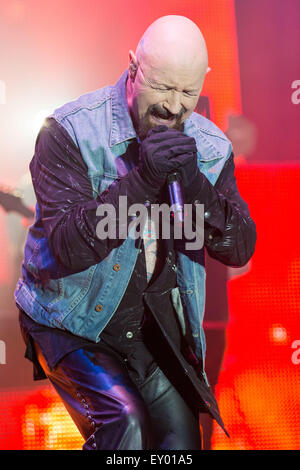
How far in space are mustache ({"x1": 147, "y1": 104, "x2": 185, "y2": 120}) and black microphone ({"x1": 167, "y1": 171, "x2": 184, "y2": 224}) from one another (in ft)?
0.90

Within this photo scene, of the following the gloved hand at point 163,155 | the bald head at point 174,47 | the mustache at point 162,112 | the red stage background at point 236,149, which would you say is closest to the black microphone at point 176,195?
the gloved hand at point 163,155

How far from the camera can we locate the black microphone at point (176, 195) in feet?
5.27

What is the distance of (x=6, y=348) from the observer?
2.90 meters

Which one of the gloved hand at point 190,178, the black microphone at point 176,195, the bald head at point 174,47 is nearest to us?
the black microphone at point 176,195

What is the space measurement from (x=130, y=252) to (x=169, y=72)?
1.91ft

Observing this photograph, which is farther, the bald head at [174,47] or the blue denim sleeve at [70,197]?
the bald head at [174,47]

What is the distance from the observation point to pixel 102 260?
6.32 feet

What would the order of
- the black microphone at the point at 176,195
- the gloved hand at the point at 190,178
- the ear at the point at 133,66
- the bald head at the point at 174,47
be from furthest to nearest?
the ear at the point at 133,66 < the bald head at the point at 174,47 < the gloved hand at the point at 190,178 < the black microphone at the point at 176,195

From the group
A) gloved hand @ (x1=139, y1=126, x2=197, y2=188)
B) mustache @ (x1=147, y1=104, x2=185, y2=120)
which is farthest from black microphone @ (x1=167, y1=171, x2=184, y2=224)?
mustache @ (x1=147, y1=104, x2=185, y2=120)

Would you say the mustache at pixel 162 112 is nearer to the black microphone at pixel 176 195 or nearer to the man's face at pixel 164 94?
the man's face at pixel 164 94

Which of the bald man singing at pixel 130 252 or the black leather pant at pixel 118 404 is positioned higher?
the bald man singing at pixel 130 252

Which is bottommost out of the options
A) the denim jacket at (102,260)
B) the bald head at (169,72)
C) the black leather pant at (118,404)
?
the black leather pant at (118,404)

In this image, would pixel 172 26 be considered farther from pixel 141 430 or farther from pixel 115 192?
pixel 141 430

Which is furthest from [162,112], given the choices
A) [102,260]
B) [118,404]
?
[118,404]
